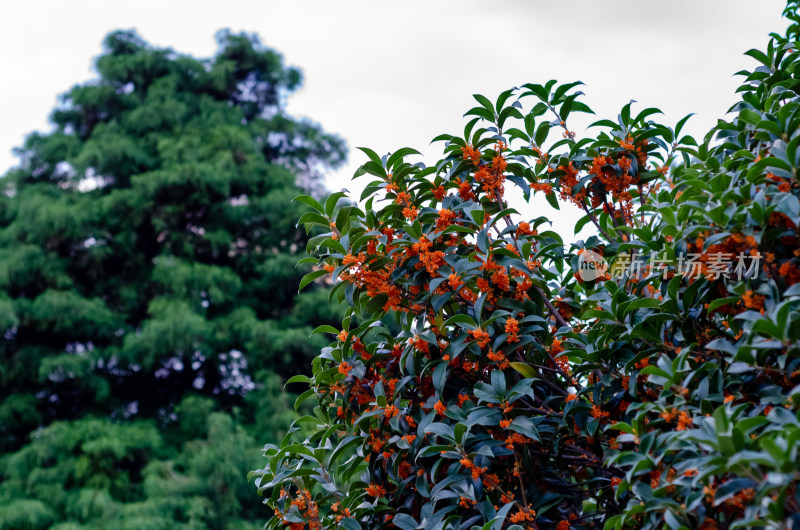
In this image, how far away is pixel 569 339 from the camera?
1743mm

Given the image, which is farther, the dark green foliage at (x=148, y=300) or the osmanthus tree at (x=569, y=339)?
the dark green foliage at (x=148, y=300)

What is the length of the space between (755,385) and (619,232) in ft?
2.33

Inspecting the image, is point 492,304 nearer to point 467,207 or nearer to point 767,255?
point 467,207

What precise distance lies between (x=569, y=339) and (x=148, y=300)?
6.53 meters

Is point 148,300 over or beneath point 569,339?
over

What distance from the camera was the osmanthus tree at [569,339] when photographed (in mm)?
1216

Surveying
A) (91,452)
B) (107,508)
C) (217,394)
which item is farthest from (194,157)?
(107,508)

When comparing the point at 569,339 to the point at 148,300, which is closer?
the point at 569,339

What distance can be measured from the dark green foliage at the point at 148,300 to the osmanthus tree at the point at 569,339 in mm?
4643

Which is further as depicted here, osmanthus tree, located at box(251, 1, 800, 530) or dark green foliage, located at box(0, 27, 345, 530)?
dark green foliage, located at box(0, 27, 345, 530)

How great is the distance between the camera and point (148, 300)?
Answer: 7.46 metres

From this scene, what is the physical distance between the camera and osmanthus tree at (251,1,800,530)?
1.22 meters

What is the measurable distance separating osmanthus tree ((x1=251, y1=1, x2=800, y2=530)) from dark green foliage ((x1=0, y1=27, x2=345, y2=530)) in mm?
4643

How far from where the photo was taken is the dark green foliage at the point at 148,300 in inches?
245
